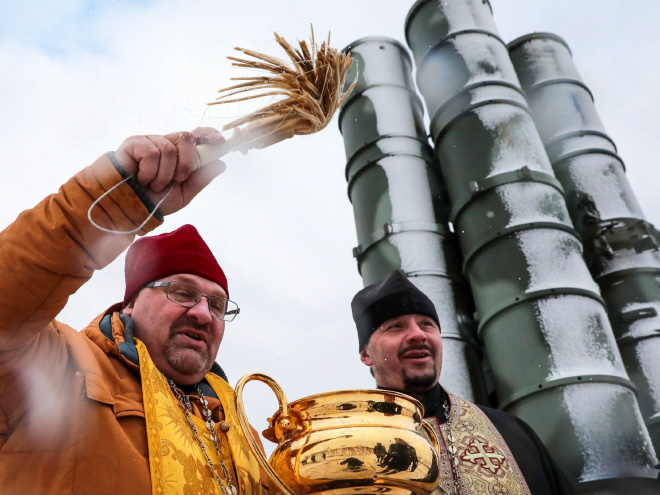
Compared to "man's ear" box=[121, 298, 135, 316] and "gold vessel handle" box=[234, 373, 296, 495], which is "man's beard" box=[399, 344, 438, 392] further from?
"gold vessel handle" box=[234, 373, 296, 495]

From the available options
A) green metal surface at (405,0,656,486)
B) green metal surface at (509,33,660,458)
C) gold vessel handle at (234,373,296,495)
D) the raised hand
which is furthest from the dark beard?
green metal surface at (509,33,660,458)

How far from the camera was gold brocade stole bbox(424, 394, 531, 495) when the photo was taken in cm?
253

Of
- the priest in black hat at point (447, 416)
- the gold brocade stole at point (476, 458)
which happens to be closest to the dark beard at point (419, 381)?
the priest in black hat at point (447, 416)

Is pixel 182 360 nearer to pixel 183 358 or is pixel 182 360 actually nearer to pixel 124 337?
pixel 183 358

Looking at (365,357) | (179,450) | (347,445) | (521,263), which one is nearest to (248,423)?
(347,445)

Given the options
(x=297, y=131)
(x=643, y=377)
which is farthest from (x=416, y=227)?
(x=297, y=131)

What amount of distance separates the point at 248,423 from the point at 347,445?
22cm

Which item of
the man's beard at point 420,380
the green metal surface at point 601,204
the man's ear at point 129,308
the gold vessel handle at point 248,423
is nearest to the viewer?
the gold vessel handle at point 248,423

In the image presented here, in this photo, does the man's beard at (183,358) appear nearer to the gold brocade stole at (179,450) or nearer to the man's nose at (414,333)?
the gold brocade stole at (179,450)

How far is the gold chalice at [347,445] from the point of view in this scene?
1.36m

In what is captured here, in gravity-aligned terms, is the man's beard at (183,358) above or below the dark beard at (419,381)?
below

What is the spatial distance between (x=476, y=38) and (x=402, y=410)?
16.9ft

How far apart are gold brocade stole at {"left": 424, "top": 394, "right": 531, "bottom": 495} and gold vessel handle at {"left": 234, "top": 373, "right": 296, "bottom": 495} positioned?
1157mm

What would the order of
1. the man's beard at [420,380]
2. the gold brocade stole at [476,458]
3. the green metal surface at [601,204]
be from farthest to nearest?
the green metal surface at [601,204] < the man's beard at [420,380] < the gold brocade stole at [476,458]
